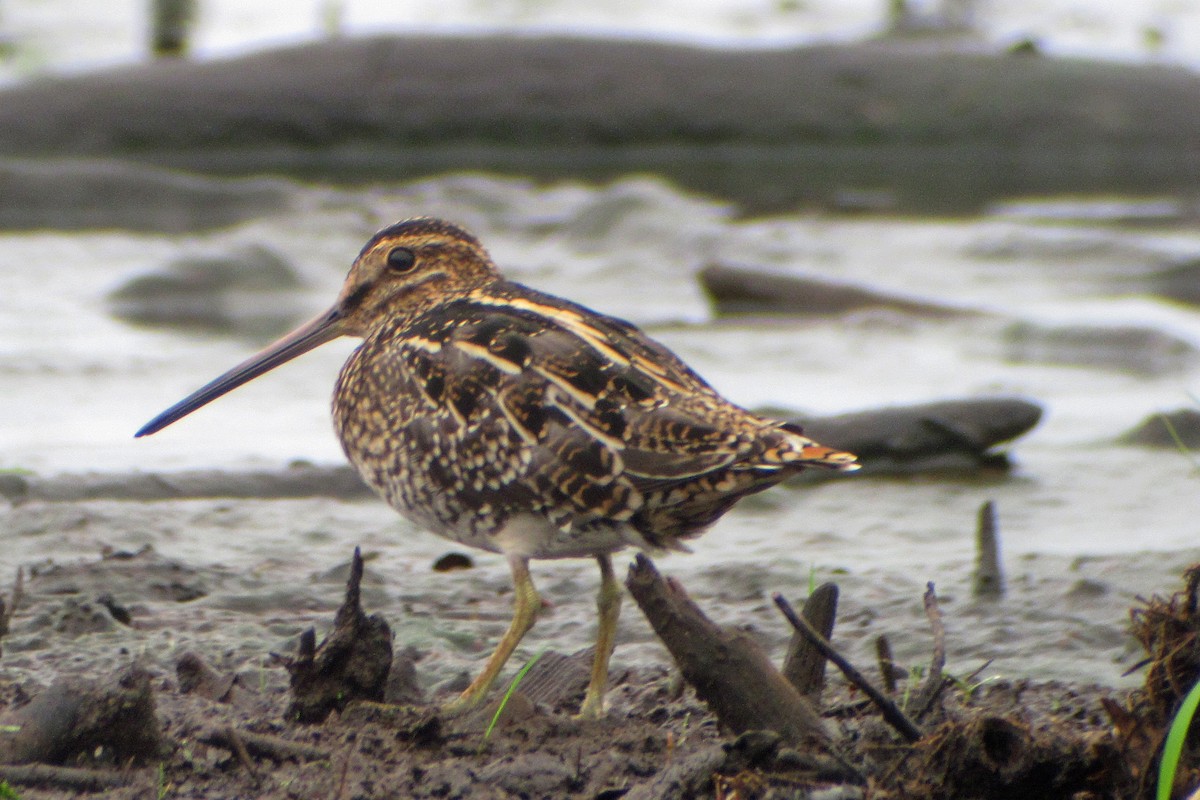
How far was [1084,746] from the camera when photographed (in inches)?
124

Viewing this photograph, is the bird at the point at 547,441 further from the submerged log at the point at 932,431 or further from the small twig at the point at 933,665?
the submerged log at the point at 932,431

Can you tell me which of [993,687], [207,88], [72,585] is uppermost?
[207,88]

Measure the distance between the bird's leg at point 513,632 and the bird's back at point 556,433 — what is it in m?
0.11

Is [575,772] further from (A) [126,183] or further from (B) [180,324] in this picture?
(A) [126,183]

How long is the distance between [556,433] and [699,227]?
779 centimetres

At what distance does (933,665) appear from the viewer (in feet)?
10.8

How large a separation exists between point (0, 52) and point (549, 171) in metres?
6.23

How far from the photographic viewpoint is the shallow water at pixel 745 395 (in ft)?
16.5

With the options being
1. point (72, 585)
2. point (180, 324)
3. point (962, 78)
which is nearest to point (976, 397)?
point (72, 585)

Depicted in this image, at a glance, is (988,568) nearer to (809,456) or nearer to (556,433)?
(809,456)

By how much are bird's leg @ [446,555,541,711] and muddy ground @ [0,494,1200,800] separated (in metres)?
0.08

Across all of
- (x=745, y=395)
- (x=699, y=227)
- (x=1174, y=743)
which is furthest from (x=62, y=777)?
(x=699, y=227)

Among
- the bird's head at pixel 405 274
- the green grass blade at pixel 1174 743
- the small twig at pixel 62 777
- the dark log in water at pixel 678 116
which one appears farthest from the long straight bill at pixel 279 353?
the dark log in water at pixel 678 116

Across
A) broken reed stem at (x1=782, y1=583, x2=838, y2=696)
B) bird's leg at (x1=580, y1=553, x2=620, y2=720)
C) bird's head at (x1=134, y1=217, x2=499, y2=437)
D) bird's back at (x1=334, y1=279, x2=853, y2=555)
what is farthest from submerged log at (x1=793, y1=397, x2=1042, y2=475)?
broken reed stem at (x1=782, y1=583, x2=838, y2=696)
